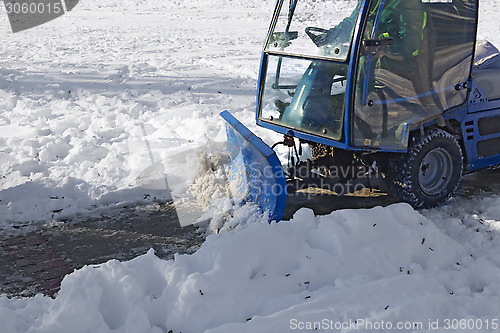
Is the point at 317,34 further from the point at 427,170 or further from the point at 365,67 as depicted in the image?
the point at 427,170

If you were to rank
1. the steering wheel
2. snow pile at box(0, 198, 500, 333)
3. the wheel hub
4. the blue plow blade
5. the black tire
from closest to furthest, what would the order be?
1. snow pile at box(0, 198, 500, 333)
2. the blue plow blade
3. the steering wheel
4. the black tire
5. the wheel hub

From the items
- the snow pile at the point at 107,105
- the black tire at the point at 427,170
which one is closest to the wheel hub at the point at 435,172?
the black tire at the point at 427,170

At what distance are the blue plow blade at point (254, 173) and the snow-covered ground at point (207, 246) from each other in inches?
7.3

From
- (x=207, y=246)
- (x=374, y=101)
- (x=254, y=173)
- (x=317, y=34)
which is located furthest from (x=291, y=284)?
(x=317, y=34)

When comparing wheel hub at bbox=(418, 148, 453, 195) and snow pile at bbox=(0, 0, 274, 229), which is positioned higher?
wheel hub at bbox=(418, 148, 453, 195)

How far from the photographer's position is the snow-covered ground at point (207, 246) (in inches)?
119

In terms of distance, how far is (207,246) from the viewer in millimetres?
3580

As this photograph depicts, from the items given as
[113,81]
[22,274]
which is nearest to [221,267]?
[22,274]

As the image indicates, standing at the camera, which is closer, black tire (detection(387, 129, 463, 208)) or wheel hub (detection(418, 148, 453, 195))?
black tire (detection(387, 129, 463, 208))

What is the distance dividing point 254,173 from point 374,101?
1.19 meters

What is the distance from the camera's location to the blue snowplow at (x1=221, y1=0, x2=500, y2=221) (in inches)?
170

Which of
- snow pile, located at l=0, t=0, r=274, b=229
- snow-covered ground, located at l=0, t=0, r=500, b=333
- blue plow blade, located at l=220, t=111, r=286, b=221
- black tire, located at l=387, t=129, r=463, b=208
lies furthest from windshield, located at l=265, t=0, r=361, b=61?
snow pile, located at l=0, t=0, r=274, b=229

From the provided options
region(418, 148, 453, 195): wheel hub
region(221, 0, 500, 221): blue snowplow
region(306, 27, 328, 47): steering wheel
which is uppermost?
region(306, 27, 328, 47): steering wheel

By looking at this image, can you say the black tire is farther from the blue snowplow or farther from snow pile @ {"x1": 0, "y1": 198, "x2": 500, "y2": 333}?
snow pile @ {"x1": 0, "y1": 198, "x2": 500, "y2": 333}
